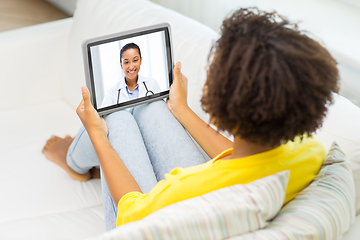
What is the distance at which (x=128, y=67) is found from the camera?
3.40 feet

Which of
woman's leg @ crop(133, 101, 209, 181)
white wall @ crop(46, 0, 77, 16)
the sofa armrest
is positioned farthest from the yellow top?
white wall @ crop(46, 0, 77, 16)

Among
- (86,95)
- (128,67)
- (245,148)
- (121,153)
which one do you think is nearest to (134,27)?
(128,67)

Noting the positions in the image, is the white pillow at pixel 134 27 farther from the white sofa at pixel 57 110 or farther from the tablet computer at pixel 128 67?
the tablet computer at pixel 128 67

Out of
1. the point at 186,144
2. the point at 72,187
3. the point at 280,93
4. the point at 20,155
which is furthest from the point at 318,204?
the point at 20,155

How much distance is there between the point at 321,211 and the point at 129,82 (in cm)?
67

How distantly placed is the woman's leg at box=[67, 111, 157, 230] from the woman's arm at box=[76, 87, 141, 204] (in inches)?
1.3

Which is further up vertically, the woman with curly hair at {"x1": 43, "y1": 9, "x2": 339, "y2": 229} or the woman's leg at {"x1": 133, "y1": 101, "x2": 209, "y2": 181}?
the woman with curly hair at {"x1": 43, "y1": 9, "x2": 339, "y2": 229}

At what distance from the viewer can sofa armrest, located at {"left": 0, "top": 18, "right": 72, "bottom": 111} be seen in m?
1.48

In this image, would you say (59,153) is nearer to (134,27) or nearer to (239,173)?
(134,27)

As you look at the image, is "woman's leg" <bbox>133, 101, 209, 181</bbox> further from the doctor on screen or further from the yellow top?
the yellow top

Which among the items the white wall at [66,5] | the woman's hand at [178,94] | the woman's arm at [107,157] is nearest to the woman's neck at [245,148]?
the woman's arm at [107,157]

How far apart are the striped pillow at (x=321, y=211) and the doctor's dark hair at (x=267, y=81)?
11 cm

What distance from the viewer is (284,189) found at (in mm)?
568

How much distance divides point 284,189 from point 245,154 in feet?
0.30
